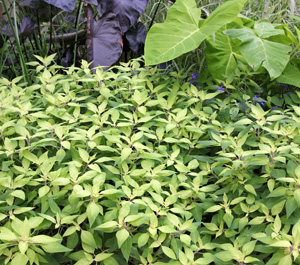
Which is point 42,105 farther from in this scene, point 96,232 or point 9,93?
point 96,232

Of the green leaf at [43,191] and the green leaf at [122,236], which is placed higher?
the green leaf at [43,191]

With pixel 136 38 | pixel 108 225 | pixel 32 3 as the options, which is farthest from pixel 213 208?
pixel 32 3

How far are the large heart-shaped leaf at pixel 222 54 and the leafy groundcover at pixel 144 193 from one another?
48cm

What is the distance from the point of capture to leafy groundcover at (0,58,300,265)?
2.97ft

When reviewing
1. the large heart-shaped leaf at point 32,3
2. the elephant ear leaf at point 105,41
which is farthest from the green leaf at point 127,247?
the large heart-shaped leaf at point 32,3

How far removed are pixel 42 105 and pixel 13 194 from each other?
2.18 feet

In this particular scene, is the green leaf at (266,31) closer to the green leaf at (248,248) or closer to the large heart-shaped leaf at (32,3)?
the green leaf at (248,248)

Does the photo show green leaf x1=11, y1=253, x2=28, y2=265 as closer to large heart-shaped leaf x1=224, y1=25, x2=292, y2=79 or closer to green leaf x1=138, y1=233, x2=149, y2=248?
green leaf x1=138, y1=233, x2=149, y2=248

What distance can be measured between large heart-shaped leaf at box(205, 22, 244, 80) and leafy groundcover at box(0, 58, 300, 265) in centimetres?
48

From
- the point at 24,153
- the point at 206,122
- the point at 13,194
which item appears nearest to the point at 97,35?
the point at 206,122

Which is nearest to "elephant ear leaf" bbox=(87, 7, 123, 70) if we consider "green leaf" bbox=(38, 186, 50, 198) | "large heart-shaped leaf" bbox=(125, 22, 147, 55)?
"large heart-shaped leaf" bbox=(125, 22, 147, 55)

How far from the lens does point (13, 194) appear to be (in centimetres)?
96

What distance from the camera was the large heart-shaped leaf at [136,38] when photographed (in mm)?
2369

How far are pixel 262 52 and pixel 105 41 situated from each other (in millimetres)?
1061
